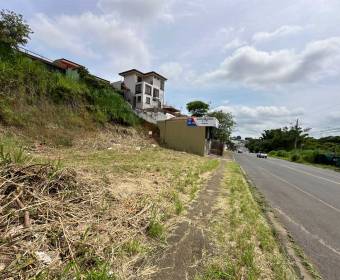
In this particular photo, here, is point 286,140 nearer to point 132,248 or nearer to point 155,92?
point 155,92

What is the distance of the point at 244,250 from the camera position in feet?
11.2

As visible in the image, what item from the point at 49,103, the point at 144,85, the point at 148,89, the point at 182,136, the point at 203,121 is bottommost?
the point at 182,136

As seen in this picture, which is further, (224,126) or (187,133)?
(224,126)

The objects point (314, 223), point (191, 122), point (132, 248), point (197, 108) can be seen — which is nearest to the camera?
point (132, 248)

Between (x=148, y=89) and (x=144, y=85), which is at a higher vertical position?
(x=144, y=85)

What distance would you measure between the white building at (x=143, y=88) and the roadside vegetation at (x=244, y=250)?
3604 centimetres

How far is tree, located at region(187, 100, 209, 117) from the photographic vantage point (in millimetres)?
50456

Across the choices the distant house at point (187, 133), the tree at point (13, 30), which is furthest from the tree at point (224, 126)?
the tree at point (13, 30)

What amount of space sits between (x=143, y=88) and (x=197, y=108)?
15.8 m

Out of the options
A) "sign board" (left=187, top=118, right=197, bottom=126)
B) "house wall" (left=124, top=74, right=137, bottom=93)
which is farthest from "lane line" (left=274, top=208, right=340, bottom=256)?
"house wall" (left=124, top=74, right=137, bottom=93)

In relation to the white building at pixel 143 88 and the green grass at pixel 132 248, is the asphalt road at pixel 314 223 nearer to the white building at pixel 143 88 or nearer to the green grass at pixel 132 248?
the green grass at pixel 132 248

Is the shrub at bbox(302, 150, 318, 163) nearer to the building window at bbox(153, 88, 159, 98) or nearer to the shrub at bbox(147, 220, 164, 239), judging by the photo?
the building window at bbox(153, 88, 159, 98)

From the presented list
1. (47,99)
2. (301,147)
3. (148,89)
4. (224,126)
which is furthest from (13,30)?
(301,147)

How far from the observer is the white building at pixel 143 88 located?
134 feet
